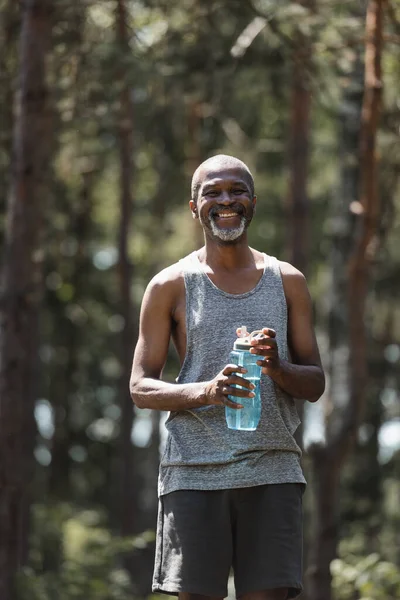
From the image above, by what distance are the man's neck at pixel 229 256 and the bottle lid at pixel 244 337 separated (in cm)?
43

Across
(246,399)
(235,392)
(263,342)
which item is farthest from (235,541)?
(263,342)

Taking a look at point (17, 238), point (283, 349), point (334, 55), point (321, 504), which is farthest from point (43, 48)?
point (283, 349)

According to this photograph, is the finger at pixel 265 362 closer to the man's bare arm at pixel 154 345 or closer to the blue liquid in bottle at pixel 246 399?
the blue liquid in bottle at pixel 246 399

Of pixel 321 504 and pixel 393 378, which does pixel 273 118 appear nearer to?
pixel 393 378

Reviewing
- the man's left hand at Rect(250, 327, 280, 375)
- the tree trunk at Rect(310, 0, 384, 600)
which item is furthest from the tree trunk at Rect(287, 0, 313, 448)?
the man's left hand at Rect(250, 327, 280, 375)

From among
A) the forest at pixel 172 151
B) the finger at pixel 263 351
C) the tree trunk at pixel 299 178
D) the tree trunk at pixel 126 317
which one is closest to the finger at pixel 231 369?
the finger at pixel 263 351

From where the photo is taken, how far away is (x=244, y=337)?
4809 mm

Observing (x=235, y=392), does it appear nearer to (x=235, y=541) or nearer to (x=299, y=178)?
(x=235, y=541)

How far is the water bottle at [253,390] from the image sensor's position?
4746 millimetres

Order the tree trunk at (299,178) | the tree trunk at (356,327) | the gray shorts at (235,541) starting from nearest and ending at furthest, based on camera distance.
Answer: the gray shorts at (235,541), the tree trunk at (356,327), the tree trunk at (299,178)

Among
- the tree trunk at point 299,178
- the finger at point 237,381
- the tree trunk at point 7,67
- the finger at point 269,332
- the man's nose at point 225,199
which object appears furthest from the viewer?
the tree trunk at point 299,178

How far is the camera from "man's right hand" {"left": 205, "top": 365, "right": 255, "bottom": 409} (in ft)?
15.0

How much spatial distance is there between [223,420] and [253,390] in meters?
0.27

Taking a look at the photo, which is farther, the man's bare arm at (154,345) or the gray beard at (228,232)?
the gray beard at (228,232)
